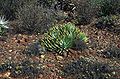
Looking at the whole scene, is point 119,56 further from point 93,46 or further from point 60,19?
point 60,19

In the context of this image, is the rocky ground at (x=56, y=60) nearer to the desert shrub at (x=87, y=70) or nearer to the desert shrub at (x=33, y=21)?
the desert shrub at (x=87, y=70)

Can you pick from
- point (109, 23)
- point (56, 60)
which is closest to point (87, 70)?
point (56, 60)

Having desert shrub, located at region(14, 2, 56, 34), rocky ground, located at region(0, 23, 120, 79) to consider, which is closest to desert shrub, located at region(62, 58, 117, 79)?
rocky ground, located at region(0, 23, 120, 79)

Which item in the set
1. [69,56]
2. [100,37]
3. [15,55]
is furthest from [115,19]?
[15,55]

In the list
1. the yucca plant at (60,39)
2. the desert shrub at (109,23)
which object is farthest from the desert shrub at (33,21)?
the desert shrub at (109,23)

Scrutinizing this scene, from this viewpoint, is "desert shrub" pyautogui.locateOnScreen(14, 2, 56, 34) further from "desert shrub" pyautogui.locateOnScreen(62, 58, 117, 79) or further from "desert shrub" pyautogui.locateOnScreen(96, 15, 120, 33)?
"desert shrub" pyautogui.locateOnScreen(62, 58, 117, 79)

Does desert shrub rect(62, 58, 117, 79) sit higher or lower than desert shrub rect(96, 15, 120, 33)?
lower

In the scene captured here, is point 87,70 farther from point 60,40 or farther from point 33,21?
point 33,21
